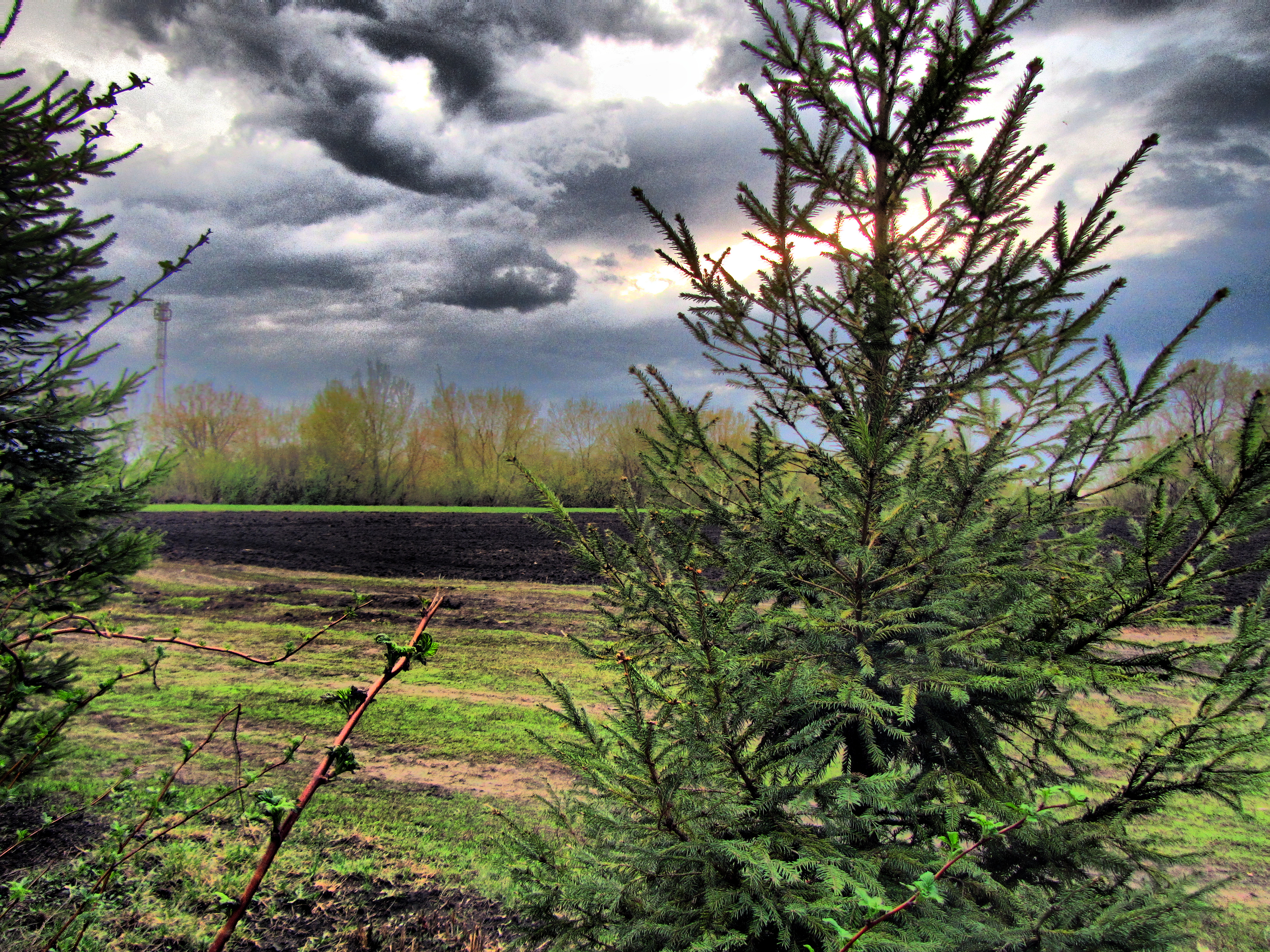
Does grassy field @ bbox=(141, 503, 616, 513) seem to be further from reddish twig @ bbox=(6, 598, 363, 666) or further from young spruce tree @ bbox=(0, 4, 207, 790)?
reddish twig @ bbox=(6, 598, 363, 666)

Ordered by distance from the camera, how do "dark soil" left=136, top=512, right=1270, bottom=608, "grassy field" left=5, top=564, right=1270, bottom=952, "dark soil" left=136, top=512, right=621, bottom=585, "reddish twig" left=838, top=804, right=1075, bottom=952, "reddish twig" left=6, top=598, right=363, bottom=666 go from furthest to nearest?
"dark soil" left=136, top=512, right=621, bottom=585, "dark soil" left=136, top=512, right=1270, bottom=608, "grassy field" left=5, top=564, right=1270, bottom=952, "reddish twig" left=6, top=598, right=363, bottom=666, "reddish twig" left=838, top=804, right=1075, bottom=952

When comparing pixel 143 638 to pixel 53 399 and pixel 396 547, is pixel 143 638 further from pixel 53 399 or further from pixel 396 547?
pixel 396 547

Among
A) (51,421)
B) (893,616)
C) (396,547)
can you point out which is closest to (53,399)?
(51,421)

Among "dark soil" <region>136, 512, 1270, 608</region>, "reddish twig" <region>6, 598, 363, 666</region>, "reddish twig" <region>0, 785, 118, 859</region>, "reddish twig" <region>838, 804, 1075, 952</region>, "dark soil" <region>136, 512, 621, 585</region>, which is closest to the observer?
"reddish twig" <region>838, 804, 1075, 952</region>

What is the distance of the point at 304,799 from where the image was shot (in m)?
0.93

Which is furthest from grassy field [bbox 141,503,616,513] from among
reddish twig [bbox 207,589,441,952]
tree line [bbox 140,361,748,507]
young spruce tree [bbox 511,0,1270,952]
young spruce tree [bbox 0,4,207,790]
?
reddish twig [bbox 207,589,441,952]

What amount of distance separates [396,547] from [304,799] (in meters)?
18.2

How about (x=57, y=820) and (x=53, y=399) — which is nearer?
(x=57, y=820)

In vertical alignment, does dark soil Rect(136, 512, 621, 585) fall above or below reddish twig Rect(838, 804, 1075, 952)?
below

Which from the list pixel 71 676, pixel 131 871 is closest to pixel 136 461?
pixel 71 676

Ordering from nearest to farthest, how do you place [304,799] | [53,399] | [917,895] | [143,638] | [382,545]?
[304,799] → [917,895] → [143,638] → [53,399] → [382,545]

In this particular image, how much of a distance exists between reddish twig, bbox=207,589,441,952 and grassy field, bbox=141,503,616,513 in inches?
1002

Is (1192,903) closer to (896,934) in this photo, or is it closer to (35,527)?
(896,934)

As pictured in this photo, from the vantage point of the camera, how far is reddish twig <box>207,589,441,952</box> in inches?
32.2
